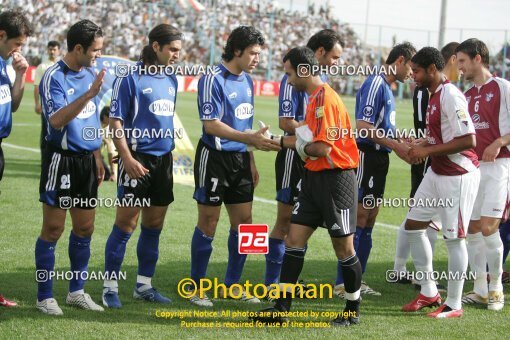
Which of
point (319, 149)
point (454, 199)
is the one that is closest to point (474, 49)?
point (454, 199)

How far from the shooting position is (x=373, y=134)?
7.27 meters

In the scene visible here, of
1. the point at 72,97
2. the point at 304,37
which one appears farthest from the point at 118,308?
the point at 304,37

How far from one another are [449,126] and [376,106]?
899 mm

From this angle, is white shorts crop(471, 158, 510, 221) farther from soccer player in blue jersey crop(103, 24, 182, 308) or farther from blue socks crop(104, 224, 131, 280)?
blue socks crop(104, 224, 131, 280)

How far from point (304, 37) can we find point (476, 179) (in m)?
40.6

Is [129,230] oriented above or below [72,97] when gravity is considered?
below

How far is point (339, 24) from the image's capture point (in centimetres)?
4709

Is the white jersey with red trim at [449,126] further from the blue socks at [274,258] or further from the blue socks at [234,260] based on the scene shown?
the blue socks at [234,260]

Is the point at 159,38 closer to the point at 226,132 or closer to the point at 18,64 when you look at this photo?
the point at 226,132

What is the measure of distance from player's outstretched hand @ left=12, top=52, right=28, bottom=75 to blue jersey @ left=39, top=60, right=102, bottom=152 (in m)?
0.22

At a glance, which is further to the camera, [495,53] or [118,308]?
[495,53]

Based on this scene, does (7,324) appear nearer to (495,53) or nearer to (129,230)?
(129,230)

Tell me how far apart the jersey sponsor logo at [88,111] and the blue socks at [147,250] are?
3.97 ft

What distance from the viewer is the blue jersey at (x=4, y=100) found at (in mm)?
6242
